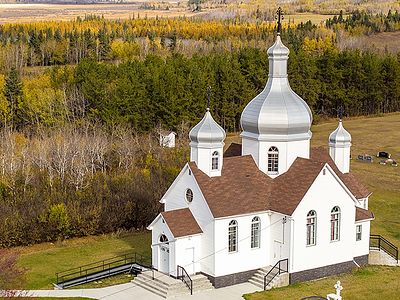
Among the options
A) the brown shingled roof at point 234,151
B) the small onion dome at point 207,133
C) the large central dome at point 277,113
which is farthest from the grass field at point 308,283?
the small onion dome at point 207,133

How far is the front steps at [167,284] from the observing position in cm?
3253

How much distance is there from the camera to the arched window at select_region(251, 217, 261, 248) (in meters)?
34.4

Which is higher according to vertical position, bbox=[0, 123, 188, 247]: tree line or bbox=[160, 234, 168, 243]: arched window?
bbox=[160, 234, 168, 243]: arched window

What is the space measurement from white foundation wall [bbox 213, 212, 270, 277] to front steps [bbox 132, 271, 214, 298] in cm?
77

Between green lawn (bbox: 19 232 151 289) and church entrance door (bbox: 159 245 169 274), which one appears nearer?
church entrance door (bbox: 159 245 169 274)

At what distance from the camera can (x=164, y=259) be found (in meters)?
34.3

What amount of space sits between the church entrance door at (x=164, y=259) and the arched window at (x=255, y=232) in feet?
13.6

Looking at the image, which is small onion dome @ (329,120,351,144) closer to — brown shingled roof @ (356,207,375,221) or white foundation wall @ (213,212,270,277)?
brown shingled roof @ (356,207,375,221)

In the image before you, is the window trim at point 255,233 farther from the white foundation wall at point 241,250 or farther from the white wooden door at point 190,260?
the white wooden door at point 190,260

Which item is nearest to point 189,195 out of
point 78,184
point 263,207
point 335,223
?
point 263,207

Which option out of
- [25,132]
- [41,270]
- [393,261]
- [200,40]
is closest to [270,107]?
[393,261]

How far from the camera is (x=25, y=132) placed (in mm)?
71188

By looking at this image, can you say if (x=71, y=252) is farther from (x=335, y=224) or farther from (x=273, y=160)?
(x=335, y=224)

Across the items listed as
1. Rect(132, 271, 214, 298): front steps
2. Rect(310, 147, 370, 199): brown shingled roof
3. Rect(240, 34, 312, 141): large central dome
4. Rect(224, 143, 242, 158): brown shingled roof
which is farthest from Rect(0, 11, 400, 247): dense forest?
Rect(240, 34, 312, 141): large central dome
